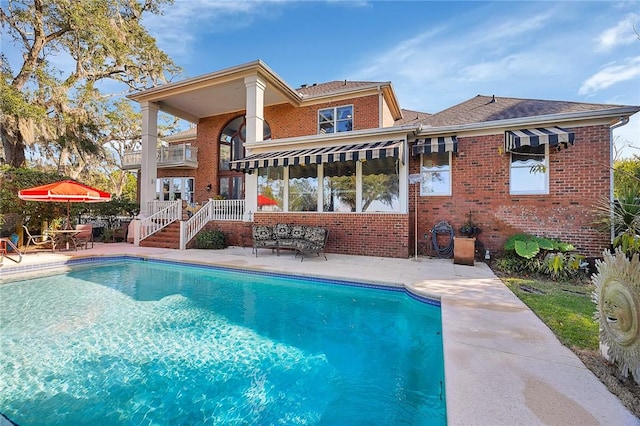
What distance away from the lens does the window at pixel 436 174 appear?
1083 cm

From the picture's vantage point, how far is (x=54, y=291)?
7.45 meters

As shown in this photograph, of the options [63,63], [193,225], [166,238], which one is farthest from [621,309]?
[63,63]

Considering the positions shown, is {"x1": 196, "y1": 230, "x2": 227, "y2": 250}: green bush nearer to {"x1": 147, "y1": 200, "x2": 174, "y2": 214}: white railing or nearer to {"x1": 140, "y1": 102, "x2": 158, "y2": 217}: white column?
{"x1": 147, "y1": 200, "x2": 174, "y2": 214}: white railing

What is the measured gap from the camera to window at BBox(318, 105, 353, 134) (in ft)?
53.1

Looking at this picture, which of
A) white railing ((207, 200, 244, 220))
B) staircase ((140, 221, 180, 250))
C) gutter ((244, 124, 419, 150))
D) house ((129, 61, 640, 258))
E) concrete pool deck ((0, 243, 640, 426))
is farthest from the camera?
white railing ((207, 200, 244, 220))

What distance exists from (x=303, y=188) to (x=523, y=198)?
8.33 m

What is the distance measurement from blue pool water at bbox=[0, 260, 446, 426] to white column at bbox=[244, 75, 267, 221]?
20.6 ft

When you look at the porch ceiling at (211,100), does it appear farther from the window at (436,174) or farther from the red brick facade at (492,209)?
the window at (436,174)

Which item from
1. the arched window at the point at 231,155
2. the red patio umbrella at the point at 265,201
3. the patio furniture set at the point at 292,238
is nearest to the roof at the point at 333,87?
the arched window at the point at 231,155

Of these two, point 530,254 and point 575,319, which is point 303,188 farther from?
point 575,319

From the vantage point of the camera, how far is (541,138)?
29.0 feet

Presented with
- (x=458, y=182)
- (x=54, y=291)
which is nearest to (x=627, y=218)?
(x=458, y=182)

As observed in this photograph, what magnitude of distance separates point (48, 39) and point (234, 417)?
77.8 ft

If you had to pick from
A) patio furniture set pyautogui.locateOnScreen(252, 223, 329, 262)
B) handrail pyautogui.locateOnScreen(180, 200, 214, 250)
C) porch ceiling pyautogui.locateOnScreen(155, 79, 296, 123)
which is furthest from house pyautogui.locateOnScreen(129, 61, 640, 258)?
handrail pyautogui.locateOnScreen(180, 200, 214, 250)
